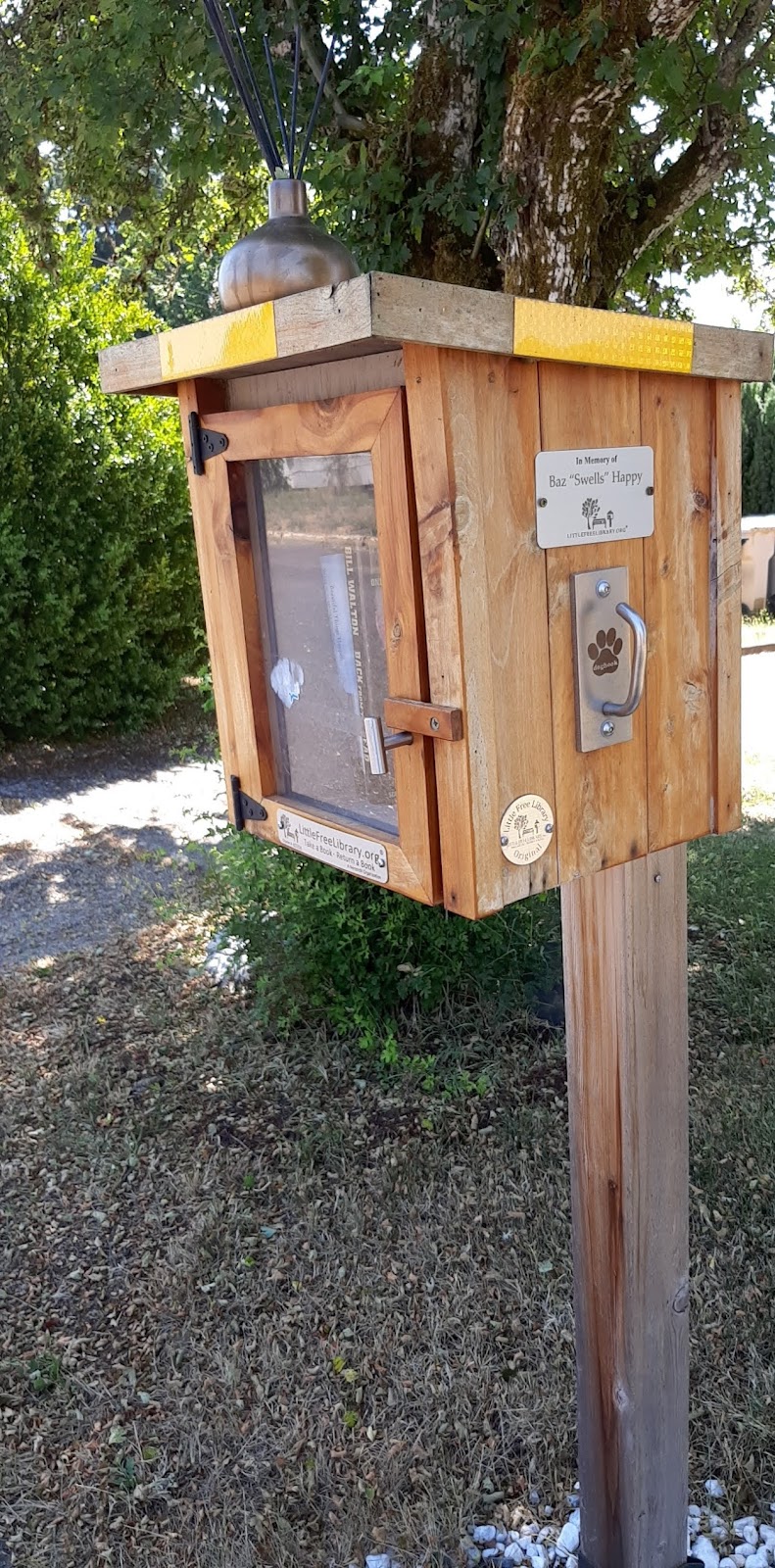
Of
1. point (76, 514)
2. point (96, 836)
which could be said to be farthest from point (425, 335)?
point (76, 514)

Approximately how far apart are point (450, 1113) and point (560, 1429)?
115 centimetres

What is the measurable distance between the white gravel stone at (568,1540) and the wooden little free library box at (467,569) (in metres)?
1.42

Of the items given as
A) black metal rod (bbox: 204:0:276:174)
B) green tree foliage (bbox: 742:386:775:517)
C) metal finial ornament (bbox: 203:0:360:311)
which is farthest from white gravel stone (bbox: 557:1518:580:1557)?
green tree foliage (bbox: 742:386:775:517)

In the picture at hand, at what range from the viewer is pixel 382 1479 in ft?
7.61

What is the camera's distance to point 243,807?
1.79 meters

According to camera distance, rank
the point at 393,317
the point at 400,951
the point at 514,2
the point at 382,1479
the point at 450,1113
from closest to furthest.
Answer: the point at 393,317, the point at 382,1479, the point at 514,2, the point at 450,1113, the point at 400,951

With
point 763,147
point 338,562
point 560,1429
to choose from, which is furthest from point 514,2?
point 560,1429

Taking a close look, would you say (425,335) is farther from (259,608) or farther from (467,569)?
(259,608)

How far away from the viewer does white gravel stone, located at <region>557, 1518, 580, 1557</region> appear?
2170 mm

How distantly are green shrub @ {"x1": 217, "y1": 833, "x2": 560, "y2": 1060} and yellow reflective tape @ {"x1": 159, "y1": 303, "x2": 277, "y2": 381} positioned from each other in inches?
89.7

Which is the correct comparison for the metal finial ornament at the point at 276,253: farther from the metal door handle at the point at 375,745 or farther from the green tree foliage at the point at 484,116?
the green tree foliage at the point at 484,116

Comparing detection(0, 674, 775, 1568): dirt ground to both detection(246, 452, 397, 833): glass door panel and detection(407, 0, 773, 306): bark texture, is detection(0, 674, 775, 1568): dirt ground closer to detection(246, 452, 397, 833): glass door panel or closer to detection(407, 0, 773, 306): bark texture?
detection(246, 452, 397, 833): glass door panel

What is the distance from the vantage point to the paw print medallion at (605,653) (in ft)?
4.71

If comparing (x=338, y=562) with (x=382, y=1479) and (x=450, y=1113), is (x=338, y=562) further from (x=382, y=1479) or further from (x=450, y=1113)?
(x=450, y=1113)
